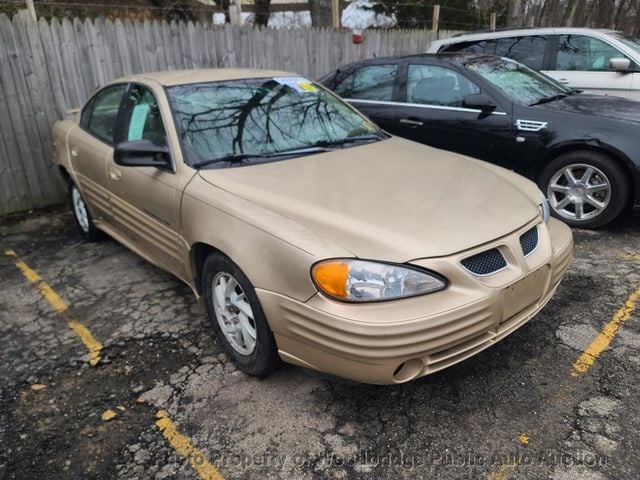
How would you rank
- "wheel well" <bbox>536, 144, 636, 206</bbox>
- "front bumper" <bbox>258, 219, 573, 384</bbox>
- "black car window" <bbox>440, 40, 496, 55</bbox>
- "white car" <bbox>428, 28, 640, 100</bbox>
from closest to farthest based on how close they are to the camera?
"front bumper" <bbox>258, 219, 573, 384</bbox> → "wheel well" <bbox>536, 144, 636, 206</bbox> → "white car" <bbox>428, 28, 640, 100</bbox> → "black car window" <bbox>440, 40, 496, 55</bbox>

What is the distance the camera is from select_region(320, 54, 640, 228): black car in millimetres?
4469

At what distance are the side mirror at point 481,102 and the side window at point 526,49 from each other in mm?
2595

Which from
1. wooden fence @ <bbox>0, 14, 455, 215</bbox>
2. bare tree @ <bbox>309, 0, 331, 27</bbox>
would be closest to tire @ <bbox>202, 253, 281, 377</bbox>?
wooden fence @ <bbox>0, 14, 455, 215</bbox>

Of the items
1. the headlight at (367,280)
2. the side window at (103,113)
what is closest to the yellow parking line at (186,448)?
the headlight at (367,280)

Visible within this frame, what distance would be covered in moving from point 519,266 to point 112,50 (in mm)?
5439

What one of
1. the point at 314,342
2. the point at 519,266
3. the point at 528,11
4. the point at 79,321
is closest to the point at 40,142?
the point at 79,321

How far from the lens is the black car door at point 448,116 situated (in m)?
4.97

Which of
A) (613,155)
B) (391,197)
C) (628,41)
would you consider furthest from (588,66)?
(391,197)

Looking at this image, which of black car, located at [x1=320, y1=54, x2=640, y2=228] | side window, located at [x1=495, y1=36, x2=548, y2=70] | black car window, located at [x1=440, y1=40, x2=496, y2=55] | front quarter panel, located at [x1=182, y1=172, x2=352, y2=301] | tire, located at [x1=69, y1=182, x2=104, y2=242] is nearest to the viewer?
front quarter panel, located at [x1=182, y1=172, x2=352, y2=301]

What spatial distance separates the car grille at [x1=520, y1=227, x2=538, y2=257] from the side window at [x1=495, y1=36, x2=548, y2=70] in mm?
5246

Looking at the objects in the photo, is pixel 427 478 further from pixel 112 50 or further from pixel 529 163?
pixel 112 50

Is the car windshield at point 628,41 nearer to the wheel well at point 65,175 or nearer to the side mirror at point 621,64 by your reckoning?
the side mirror at point 621,64

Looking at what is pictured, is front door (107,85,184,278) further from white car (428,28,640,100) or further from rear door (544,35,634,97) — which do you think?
rear door (544,35,634,97)

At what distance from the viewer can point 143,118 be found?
3625mm
